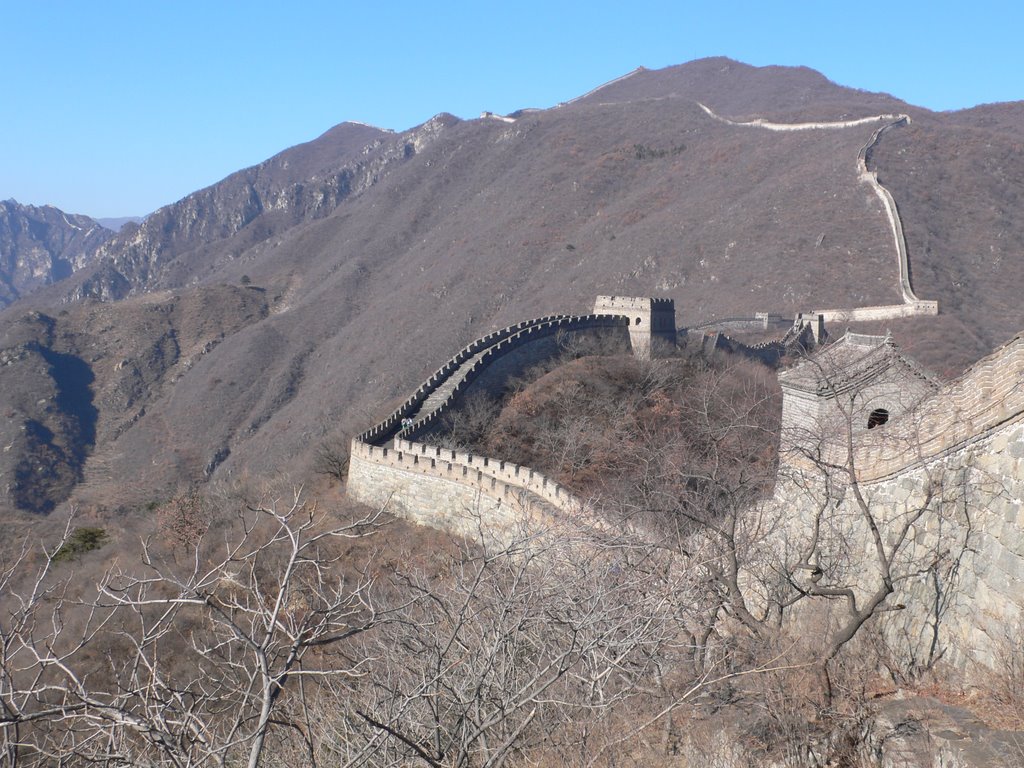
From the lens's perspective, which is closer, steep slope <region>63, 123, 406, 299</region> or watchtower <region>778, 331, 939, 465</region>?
watchtower <region>778, 331, 939, 465</region>

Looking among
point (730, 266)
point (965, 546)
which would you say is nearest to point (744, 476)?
point (965, 546)

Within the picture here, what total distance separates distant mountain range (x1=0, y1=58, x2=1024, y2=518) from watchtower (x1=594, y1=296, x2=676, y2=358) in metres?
12.5

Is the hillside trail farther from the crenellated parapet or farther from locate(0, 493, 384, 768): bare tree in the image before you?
locate(0, 493, 384, 768): bare tree

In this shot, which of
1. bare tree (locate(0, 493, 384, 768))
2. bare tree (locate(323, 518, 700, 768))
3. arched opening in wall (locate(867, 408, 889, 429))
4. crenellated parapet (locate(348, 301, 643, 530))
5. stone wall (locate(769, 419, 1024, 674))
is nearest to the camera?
bare tree (locate(0, 493, 384, 768))

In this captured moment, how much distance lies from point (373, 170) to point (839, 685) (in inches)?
6867

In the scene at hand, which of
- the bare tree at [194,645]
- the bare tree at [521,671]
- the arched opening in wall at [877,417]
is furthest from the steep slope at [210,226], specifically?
the bare tree at [521,671]

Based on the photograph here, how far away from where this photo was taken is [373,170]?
566ft

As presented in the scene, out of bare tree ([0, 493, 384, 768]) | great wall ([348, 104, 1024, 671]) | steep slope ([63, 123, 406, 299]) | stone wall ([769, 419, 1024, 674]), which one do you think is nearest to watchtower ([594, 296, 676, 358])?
bare tree ([0, 493, 384, 768])

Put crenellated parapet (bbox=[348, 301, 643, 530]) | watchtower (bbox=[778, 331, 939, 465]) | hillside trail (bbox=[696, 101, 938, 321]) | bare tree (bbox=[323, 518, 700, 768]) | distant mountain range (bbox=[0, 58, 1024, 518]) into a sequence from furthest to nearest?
1. distant mountain range (bbox=[0, 58, 1024, 518])
2. hillside trail (bbox=[696, 101, 938, 321])
3. crenellated parapet (bbox=[348, 301, 643, 530])
4. watchtower (bbox=[778, 331, 939, 465])
5. bare tree (bbox=[323, 518, 700, 768])

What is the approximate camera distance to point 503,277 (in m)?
81.9

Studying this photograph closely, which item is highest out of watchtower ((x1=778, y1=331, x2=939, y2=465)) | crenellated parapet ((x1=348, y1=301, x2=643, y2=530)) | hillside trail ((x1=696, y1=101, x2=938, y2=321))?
hillside trail ((x1=696, y1=101, x2=938, y2=321))

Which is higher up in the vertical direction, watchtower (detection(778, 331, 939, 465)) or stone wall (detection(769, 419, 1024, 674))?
watchtower (detection(778, 331, 939, 465))

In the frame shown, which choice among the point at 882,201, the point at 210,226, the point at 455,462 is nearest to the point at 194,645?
the point at 455,462

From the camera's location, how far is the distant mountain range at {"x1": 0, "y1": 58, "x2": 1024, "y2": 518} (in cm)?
5825
